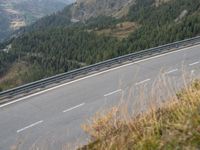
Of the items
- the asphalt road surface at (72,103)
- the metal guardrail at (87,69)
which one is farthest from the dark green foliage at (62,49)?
the asphalt road surface at (72,103)

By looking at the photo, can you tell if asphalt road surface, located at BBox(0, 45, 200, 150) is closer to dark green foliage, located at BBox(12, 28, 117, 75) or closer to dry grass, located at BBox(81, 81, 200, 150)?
dry grass, located at BBox(81, 81, 200, 150)

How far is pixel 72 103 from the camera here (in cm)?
1548

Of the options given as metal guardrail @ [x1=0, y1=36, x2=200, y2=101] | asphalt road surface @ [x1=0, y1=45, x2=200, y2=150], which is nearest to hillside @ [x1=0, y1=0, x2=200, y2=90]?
metal guardrail @ [x1=0, y1=36, x2=200, y2=101]

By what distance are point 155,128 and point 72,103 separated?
35.1ft

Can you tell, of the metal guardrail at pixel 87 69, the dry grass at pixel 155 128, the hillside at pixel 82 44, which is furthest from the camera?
the hillside at pixel 82 44

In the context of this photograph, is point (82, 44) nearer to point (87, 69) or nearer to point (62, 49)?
point (62, 49)

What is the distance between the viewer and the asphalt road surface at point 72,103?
37.5 ft

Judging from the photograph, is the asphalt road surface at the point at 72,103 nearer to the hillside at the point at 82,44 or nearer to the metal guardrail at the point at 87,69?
the metal guardrail at the point at 87,69

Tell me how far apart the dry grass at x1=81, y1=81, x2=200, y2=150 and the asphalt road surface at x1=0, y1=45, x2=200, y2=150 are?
2.97 meters

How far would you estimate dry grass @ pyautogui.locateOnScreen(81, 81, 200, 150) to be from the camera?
441 cm

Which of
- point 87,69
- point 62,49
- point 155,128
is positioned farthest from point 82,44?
point 155,128

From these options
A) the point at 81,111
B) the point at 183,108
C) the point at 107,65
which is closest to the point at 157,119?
the point at 183,108

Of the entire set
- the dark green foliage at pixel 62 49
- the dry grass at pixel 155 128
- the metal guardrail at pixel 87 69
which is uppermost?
the dry grass at pixel 155 128

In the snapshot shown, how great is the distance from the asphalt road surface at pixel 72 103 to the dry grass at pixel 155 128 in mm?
2970
